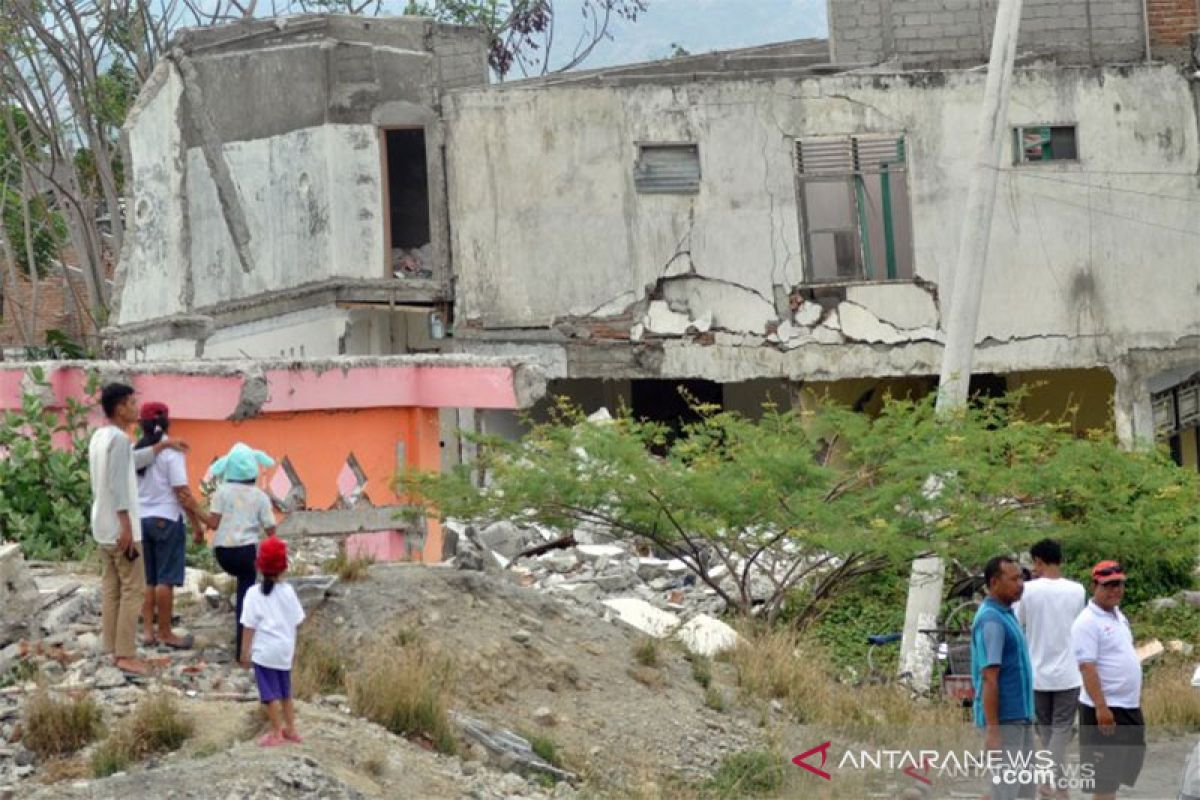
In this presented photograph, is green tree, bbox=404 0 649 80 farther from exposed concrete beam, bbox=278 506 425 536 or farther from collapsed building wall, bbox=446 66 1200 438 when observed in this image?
exposed concrete beam, bbox=278 506 425 536

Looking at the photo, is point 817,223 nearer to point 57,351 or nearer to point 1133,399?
point 1133,399

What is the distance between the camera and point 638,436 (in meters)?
17.7

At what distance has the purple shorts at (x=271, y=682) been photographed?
10750 mm

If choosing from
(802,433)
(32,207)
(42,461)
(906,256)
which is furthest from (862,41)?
(32,207)

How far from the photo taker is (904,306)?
85.5 ft

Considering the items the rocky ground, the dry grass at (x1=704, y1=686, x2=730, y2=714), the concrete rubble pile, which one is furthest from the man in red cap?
the concrete rubble pile

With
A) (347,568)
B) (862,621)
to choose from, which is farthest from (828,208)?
(347,568)

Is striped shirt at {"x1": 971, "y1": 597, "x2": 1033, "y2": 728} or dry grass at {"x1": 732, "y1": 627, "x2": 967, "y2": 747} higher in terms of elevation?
striped shirt at {"x1": 971, "y1": 597, "x2": 1033, "y2": 728}

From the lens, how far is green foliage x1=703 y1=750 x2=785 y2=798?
1227cm

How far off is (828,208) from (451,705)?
14445 millimetres

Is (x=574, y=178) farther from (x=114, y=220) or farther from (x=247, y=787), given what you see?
(x=247, y=787)

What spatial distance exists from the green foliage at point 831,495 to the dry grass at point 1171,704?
1.51 m

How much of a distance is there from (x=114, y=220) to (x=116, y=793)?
27105mm

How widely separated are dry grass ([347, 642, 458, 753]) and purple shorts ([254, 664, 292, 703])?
0.98 m
